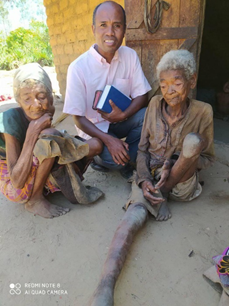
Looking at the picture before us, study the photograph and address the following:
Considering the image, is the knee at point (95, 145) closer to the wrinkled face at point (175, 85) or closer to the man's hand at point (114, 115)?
the man's hand at point (114, 115)

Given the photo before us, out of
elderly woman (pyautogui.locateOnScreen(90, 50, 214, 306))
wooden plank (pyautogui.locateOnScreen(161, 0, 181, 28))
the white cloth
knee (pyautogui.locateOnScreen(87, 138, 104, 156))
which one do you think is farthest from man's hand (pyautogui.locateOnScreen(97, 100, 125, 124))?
wooden plank (pyautogui.locateOnScreen(161, 0, 181, 28))

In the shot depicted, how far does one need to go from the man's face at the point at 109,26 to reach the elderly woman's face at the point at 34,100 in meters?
0.77

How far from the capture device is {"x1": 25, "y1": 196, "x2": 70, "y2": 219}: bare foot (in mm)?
1850

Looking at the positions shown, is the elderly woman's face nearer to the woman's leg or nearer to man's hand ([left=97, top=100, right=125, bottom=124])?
the woman's leg

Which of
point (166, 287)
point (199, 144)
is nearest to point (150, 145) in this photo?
point (199, 144)

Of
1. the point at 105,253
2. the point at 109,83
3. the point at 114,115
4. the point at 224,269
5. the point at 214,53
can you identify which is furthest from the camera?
the point at 214,53

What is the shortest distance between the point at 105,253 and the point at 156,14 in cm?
214

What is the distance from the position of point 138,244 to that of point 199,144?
743 mm

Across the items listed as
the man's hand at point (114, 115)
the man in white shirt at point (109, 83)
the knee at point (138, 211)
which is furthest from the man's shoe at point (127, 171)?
the knee at point (138, 211)

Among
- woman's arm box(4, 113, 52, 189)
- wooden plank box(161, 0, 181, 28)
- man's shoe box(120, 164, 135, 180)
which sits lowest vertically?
man's shoe box(120, 164, 135, 180)

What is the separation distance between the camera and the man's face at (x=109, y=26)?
6.42 feet

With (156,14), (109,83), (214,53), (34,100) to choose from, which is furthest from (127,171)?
(214,53)

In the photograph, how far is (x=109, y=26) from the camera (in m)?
1.98

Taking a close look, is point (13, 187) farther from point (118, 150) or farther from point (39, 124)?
point (118, 150)
